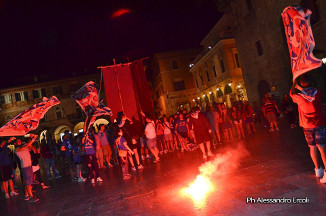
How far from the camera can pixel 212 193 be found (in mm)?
4387

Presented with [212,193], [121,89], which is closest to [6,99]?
[121,89]

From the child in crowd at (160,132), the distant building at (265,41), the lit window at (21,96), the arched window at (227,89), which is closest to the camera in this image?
the child in crowd at (160,132)

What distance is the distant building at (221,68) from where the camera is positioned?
84.8ft

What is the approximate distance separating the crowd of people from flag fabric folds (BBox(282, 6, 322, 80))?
3977mm

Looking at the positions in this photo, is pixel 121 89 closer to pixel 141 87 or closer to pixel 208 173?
pixel 141 87

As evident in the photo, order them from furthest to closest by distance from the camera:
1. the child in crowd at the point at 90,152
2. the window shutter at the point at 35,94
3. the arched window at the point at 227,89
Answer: the window shutter at the point at 35,94 → the arched window at the point at 227,89 → the child in crowd at the point at 90,152

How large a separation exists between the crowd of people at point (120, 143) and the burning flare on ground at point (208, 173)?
0.88 m

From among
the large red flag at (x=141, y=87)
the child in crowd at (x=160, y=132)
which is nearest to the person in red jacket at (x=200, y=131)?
the large red flag at (x=141, y=87)

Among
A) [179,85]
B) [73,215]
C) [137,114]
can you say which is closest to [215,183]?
[73,215]

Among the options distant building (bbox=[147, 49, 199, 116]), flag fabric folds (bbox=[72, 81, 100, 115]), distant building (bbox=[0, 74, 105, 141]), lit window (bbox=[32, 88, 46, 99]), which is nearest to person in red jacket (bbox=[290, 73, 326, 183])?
flag fabric folds (bbox=[72, 81, 100, 115])

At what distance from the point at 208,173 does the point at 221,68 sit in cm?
2313

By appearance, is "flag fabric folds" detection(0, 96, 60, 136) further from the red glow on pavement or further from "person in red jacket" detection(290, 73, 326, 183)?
"person in red jacket" detection(290, 73, 326, 183)

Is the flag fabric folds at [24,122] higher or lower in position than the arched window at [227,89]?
lower

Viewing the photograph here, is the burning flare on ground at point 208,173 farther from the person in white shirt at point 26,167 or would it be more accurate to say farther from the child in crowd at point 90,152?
the person in white shirt at point 26,167
